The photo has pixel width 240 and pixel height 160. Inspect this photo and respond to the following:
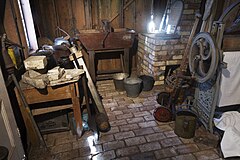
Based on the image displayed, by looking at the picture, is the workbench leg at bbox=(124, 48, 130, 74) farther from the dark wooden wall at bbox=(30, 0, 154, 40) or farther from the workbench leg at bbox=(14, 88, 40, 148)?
the workbench leg at bbox=(14, 88, 40, 148)

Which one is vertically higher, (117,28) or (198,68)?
(117,28)

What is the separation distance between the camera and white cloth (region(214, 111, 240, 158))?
1791mm

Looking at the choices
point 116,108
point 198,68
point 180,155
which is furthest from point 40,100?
point 198,68

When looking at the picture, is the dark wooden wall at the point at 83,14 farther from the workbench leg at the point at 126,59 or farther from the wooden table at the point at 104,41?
the workbench leg at the point at 126,59

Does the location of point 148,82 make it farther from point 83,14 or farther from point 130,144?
point 83,14

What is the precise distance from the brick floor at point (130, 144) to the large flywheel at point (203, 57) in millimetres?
729

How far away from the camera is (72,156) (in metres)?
1.87

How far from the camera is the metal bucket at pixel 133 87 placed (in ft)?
9.59

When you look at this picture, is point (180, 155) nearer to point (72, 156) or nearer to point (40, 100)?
point (72, 156)

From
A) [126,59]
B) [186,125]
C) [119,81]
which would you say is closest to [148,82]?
Answer: [119,81]

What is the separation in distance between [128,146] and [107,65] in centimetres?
221

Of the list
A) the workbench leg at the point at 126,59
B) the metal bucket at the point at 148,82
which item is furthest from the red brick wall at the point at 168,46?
the workbench leg at the point at 126,59

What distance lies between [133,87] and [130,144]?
1087 mm

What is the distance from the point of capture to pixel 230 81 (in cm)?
204
